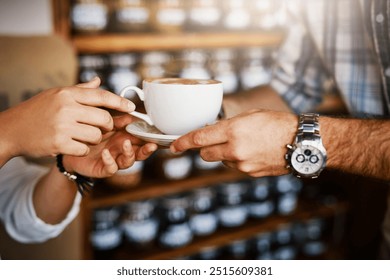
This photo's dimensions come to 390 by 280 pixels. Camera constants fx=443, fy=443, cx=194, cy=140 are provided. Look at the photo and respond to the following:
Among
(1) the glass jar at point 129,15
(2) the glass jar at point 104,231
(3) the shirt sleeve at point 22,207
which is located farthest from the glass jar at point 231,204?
(3) the shirt sleeve at point 22,207

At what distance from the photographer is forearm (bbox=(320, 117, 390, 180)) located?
0.71 metres

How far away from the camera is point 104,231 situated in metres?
1.30

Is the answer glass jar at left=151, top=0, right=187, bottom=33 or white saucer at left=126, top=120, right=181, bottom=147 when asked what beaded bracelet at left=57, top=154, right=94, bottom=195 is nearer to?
white saucer at left=126, top=120, right=181, bottom=147

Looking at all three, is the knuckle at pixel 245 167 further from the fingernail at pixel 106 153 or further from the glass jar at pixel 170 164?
the glass jar at pixel 170 164

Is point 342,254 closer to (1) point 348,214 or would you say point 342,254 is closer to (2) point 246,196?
(1) point 348,214

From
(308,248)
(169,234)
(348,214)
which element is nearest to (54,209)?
(169,234)

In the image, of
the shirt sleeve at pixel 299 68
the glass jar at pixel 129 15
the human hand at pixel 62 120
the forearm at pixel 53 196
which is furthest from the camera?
the glass jar at pixel 129 15

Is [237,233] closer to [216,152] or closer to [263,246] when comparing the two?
[263,246]

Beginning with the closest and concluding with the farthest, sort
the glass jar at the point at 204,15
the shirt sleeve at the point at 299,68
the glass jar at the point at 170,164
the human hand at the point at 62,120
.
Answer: the human hand at the point at 62,120 → the shirt sleeve at the point at 299,68 → the glass jar at the point at 204,15 → the glass jar at the point at 170,164

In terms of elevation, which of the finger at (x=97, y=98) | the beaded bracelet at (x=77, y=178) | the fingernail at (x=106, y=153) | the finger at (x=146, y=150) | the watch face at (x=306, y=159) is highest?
the finger at (x=97, y=98)

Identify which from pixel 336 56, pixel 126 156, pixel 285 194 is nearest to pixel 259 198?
pixel 285 194

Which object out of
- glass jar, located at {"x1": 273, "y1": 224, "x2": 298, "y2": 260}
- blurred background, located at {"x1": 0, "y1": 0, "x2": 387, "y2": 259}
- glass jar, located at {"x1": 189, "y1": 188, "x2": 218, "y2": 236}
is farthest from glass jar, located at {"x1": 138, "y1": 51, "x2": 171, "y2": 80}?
glass jar, located at {"x1": 273, "y1": 224, "x2": 298, "y2": 260}

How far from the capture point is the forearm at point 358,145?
2.33 feet
